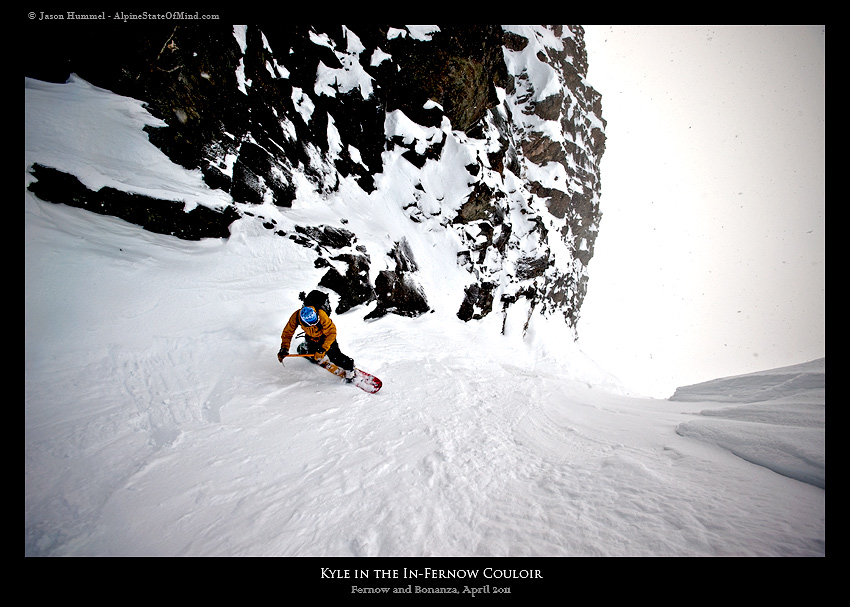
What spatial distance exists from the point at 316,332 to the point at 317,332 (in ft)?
0.05

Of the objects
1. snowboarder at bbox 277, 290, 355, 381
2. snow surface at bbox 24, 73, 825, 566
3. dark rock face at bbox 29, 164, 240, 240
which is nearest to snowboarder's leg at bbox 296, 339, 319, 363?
snowboarder at bbox 277, 290, 355, 381

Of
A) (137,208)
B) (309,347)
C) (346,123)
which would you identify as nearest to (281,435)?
(309,347)

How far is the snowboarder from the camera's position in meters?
4.11

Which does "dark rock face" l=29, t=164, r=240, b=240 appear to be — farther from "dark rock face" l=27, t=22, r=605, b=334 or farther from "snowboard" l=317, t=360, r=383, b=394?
"snowboard" l=317, t=360, r=383, b=394

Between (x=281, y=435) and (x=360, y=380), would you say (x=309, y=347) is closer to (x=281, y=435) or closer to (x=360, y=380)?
(x=360, y=380)

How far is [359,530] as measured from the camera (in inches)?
75.7

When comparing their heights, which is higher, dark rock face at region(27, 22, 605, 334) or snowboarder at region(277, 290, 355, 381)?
dark rock face at region(27, 22, 605, 334)

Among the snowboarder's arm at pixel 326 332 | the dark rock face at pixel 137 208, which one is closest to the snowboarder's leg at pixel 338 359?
the snowboarder's arm at pixel 326 332

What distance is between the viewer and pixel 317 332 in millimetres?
4254

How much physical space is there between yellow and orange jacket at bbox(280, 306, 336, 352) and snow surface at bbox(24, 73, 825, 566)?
62cm

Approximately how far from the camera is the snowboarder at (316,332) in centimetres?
411

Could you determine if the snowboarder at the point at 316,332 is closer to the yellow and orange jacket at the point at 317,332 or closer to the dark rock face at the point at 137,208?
the yellow and orange jacket at the point at 317,332

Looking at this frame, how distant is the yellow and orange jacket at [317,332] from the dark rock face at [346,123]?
2.95m
